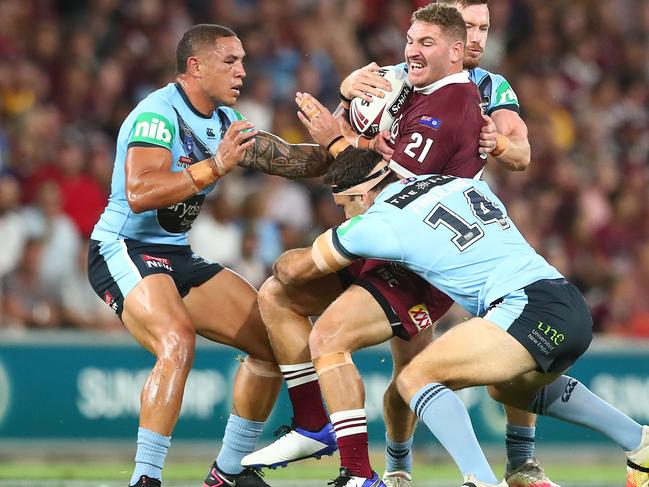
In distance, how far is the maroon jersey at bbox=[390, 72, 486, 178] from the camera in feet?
22.8

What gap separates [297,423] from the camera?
7438mm

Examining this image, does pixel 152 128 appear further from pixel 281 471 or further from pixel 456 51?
pixel 281 471

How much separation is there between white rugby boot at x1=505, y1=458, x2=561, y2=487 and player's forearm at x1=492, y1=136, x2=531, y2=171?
5.89 feet

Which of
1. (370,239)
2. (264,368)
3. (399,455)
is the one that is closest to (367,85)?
(370,239)

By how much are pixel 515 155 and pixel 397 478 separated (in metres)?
2.05

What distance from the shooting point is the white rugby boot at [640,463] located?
692cm

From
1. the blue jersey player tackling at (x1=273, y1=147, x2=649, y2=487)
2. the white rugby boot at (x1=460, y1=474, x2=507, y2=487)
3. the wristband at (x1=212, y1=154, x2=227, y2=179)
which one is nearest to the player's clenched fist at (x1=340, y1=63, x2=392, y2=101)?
the blue jersey player tackling at (x1=273, y1=147, x2=649, y2=487)

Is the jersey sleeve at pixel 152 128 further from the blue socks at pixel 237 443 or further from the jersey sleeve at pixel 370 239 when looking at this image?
the blue socks at pixel 237 443

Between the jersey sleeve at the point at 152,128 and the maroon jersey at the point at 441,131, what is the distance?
1.35m

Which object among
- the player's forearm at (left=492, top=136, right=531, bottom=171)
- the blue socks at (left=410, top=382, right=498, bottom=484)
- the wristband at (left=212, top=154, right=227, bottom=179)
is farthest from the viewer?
the player's forearm at (left=492, top=136, right=531, bottom=171)

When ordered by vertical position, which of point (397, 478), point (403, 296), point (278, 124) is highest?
point (278, 124)

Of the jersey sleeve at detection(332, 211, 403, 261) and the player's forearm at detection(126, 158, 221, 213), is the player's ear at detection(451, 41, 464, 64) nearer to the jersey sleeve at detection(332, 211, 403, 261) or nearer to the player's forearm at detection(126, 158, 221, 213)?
the jersey sleeve at detection(332, 211, 403, 261)

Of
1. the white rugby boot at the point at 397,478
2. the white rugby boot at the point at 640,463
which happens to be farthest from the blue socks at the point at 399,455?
the white rugby boot at the point at 640,463

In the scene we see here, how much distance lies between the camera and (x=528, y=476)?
24.8 ft
